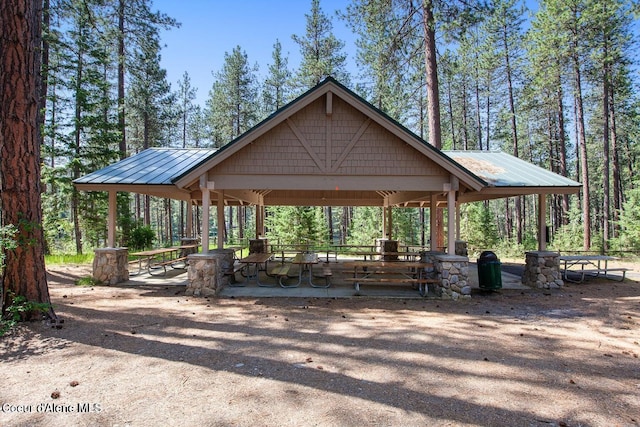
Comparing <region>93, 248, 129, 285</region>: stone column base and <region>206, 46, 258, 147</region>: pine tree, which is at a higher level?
<region>206, 46, 258, 147</region>: pine tree

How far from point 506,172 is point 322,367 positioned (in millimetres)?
8333

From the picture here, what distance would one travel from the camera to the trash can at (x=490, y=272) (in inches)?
316

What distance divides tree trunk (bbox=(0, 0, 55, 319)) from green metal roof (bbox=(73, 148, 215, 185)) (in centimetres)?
283

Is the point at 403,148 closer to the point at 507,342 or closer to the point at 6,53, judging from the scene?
the point at 507,342

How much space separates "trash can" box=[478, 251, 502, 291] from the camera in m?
8.03

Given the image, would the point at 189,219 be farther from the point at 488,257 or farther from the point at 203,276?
the point at 488,257

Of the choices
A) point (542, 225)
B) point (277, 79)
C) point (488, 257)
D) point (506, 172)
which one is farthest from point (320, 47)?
point (488, 257)

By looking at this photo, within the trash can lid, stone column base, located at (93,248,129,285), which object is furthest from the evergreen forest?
the trash can lid

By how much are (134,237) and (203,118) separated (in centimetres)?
1704

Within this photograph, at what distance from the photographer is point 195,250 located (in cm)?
1377

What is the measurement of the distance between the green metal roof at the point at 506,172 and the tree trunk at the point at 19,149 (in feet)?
30.1

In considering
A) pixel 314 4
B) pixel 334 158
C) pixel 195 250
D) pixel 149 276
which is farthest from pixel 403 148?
pixel 314 4

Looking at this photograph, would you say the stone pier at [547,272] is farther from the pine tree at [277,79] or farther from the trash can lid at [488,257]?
the pine tree at [277,79]

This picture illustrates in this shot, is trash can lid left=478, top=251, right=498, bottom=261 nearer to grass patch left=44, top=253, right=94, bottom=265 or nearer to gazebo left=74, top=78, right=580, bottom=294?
gazebo left=74, top=78, right=580, bottom=294
